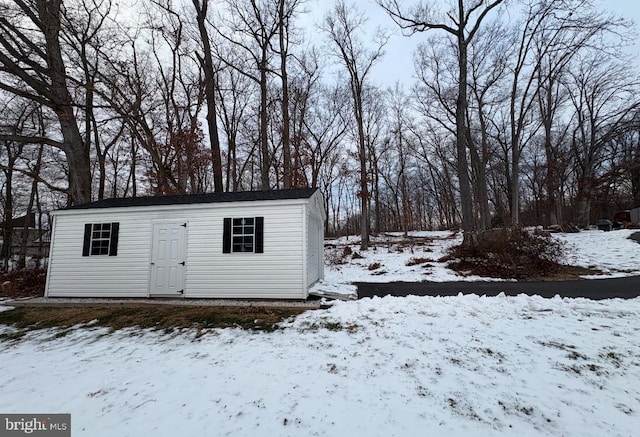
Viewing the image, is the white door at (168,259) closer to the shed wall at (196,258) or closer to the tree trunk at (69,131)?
the shed wall at (196,258)

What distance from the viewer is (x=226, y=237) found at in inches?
305

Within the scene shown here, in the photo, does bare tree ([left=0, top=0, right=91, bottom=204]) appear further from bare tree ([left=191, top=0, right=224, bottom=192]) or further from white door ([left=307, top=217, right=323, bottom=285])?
white door ([left=307, top=217, right=323, bottom=285])

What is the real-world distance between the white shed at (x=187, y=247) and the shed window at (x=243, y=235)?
0.03 m

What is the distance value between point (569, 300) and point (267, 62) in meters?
16.2

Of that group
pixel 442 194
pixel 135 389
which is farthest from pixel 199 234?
pixel 442 194

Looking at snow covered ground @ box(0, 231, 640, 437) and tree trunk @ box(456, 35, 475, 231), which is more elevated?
tree trunk @ box(456, 35, 475, 231)

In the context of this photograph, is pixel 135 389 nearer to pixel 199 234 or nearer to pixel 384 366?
pixel 384 366

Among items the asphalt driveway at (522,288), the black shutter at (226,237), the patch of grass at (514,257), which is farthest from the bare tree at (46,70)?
the patch of grass at (514,257)

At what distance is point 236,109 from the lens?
20281mm

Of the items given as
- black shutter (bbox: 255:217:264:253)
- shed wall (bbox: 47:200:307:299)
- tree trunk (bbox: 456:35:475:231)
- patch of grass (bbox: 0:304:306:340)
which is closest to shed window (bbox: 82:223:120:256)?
shed wall (bbox: 47:200:307:299)

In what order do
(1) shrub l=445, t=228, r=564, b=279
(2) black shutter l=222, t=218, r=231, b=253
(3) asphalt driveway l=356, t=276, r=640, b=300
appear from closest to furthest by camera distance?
(3) asphalt driveway l=356, t=276, r=640, b=300 → (2) black shutter l=222, t=218, r=231, b=253 → (1) shrub l=445, t=228, r=564, b=279

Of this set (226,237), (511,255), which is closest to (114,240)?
(226,237)

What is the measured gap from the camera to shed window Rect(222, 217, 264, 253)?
757 cm

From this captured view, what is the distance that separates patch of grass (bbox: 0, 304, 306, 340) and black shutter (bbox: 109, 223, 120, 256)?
156 cm
